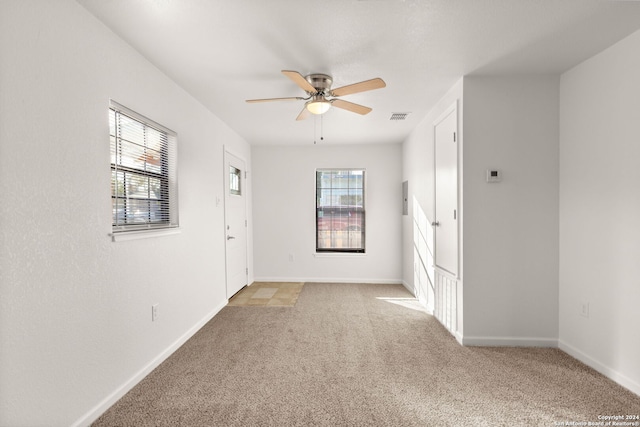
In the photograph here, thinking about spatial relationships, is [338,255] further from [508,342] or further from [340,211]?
[508,342]

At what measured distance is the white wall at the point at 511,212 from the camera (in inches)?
110

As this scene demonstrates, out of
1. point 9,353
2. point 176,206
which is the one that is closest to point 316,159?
point 176,206

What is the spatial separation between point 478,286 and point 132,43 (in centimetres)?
340

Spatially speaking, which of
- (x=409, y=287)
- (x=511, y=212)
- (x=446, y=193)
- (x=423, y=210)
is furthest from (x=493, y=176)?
(x=409, y=287)

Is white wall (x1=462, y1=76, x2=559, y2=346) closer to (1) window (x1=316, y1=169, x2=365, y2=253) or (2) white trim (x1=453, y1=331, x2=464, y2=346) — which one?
(2) white trim (x1=453, y1=331, x2=464, y2=346)

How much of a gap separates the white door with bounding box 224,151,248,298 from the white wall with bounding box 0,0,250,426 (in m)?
1.71

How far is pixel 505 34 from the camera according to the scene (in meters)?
2.14

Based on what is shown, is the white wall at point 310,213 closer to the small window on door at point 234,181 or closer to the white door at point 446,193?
the small window on door at point 234,181

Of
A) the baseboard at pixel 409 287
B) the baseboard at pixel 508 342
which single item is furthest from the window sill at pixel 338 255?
the baseboard at pixel 508 342

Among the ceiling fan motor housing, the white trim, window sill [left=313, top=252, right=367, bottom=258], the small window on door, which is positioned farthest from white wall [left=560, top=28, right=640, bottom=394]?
the small window on door

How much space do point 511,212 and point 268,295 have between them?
133 inches

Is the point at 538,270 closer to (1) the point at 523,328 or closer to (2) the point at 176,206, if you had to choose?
(1) the point at 523,328

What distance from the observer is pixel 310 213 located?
562cm

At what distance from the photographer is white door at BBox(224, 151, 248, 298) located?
432 centimetres
